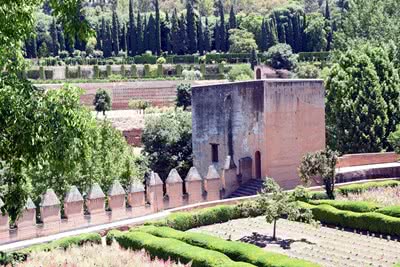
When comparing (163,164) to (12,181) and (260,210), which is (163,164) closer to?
(260,210)

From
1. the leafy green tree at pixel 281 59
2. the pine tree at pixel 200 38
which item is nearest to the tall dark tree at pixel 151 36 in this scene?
the pine tree at pixel 200 38

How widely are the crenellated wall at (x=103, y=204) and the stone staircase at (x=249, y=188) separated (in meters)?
0.58

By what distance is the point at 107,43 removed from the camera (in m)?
76.1

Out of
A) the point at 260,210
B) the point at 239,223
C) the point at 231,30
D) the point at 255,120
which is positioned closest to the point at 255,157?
the point at 255,120

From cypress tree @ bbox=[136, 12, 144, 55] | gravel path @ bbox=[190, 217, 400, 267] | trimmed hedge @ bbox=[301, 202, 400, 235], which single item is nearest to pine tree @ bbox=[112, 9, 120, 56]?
cypress tree @ bbox=[136, 12, 144, 55]

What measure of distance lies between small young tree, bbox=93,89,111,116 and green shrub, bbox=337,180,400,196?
33608 millimetres

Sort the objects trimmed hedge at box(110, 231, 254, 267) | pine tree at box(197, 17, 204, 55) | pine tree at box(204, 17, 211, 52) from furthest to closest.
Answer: pine tree at box(204, 17, 211, 52)
pine tree at box(197, 17, 204, 55)
trimmed hedge at box(110, 231, 254, 267)

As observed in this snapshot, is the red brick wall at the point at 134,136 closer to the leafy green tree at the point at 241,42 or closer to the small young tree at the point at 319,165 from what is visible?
the small young tree at the point at 319,165

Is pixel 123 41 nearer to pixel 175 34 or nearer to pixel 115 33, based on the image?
pixel 115 33

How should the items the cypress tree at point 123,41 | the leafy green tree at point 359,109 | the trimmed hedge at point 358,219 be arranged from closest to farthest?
the trimmed hedge at point 358,219 → the leafy green tree at point 359,109 → the cypress tree at point 123,41

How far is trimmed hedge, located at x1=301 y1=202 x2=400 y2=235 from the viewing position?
56.2 feet

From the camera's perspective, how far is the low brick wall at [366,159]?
25.5m

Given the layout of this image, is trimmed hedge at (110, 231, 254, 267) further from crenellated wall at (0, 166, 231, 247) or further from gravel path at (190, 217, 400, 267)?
gravel path at (190, 217, 400, 267)

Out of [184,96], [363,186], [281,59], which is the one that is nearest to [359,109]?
[363,186]
